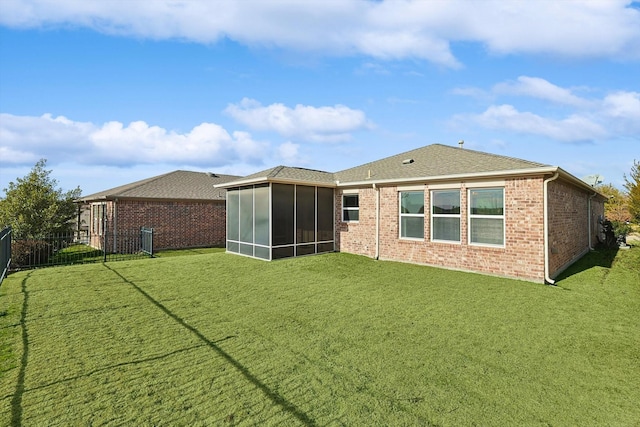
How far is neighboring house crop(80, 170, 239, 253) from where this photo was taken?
16.3 metres

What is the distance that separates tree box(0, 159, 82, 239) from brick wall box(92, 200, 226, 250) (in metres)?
2.34

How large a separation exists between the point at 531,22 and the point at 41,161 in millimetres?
24012

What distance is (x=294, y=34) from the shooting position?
10680 millimetres

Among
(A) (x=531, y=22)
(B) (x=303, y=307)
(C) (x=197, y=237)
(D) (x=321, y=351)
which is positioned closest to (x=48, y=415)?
(D) (x=321, y=351)

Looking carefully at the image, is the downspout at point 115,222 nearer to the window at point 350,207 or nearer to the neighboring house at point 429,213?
the neighboring house at point 429,213

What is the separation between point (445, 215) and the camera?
10.7 metres

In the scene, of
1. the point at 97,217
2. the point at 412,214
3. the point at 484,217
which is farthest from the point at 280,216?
the point at 97,217

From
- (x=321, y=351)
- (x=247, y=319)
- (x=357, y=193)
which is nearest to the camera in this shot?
(x=321, y=351)

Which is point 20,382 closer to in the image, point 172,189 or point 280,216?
point 280,216

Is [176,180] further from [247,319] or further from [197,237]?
[247,319]

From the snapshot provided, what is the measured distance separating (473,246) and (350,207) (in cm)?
537

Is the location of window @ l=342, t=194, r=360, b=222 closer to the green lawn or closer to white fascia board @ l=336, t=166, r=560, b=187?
white fascia board @ l=336, t=166, r=560, b=187

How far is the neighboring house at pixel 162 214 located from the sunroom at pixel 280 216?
5.05 meters

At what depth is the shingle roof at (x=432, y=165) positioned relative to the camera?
9.83m
